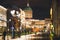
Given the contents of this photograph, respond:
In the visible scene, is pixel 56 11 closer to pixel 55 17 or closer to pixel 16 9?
pixel 55 17

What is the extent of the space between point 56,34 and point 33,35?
0.33 m

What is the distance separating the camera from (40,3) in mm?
2789

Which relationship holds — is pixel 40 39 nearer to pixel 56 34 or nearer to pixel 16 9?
pixel 56 34

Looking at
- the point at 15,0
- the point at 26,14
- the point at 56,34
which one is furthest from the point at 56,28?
the point at 15,0

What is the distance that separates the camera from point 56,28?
2758mm

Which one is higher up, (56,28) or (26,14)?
(26,14)

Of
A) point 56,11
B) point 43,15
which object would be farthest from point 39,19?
point 56,11

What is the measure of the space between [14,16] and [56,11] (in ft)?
1.95

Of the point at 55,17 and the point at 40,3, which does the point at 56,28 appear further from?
the point at 40,3

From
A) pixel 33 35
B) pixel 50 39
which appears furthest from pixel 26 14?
pixel 50 39

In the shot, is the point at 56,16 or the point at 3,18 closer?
the point at 3,18

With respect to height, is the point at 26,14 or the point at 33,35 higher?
the point at 26,14

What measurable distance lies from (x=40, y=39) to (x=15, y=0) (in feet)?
2.13

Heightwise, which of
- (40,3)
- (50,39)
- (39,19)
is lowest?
(50,39)
